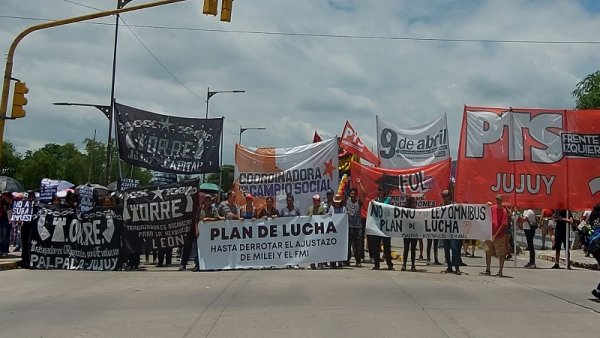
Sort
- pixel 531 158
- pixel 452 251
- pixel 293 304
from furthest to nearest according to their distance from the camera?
pixel 531 158, pixel 452 251, pixel 293 304

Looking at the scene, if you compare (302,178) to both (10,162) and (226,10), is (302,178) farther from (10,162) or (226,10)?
(10,162)

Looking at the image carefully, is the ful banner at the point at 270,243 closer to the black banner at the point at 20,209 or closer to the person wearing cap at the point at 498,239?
the person wearing cap at the point at 498,239

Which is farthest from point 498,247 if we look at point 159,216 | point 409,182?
point 159,216

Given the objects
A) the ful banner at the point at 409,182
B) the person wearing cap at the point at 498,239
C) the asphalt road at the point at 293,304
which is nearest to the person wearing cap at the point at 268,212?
the asphalt road at the point at 293,304

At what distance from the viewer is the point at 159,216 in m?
15.7

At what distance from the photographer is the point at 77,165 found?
2904 inches

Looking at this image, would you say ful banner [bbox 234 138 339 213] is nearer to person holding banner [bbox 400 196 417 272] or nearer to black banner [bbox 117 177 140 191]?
person holding banner [bbox 400 196 417 272]

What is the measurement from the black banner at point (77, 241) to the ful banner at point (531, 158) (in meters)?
8.43

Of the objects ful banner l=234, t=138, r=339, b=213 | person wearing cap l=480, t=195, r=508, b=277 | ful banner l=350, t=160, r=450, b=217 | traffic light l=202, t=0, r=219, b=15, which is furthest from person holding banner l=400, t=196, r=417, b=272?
traffic light l=202, t=0, r=219, b=15

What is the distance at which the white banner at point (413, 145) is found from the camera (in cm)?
1950

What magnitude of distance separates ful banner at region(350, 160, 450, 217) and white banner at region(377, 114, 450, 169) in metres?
1.42

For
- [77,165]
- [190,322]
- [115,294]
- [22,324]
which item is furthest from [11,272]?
[77,165]

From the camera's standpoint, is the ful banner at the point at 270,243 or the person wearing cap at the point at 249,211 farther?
the person wearing cap at the point at 249,211

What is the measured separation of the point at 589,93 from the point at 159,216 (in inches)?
1087
